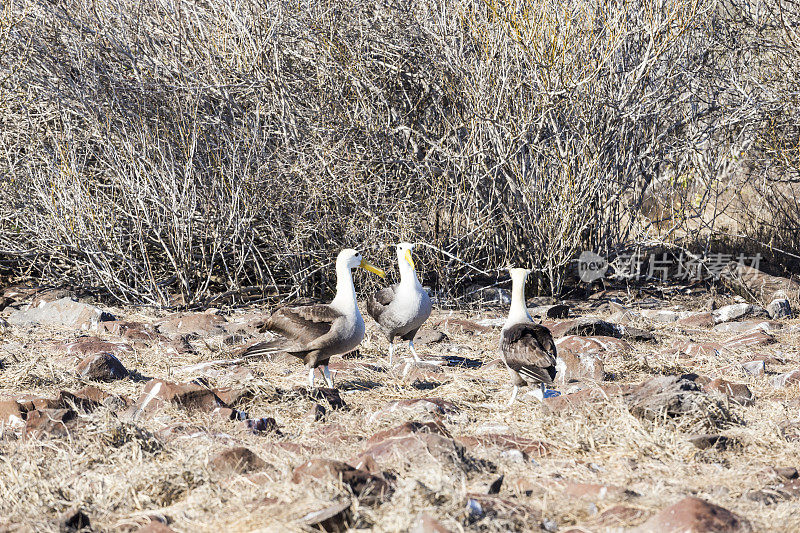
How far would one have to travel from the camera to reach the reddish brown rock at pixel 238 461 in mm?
3609

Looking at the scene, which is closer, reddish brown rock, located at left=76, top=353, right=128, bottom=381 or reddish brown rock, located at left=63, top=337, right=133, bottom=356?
reddish brown rock, located at left=76, top=353, right=128, bottom=381

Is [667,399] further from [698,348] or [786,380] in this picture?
[698,348]

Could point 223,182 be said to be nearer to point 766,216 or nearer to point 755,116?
point 755,116

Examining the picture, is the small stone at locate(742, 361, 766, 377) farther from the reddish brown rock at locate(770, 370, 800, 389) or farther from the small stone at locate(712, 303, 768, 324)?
the small stone at locate(712, 303, 768, 324)

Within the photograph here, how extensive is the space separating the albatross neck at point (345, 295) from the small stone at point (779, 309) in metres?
4.67

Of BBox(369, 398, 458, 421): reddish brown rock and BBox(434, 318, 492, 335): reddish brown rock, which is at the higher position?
BBox(369, 398, 458, 421): reddish brown rock

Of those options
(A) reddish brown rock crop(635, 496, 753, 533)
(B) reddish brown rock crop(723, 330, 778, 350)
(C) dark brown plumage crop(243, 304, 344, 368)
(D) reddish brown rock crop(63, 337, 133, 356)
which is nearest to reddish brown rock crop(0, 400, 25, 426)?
(C) dark brown plumage crop(243, 304, 344, 368)

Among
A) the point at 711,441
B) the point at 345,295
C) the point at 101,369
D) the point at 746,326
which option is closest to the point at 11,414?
the point at 101,369

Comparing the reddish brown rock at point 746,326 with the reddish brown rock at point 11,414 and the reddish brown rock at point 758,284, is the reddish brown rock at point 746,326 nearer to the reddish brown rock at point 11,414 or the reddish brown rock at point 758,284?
the reddish brown rock at point 758,284

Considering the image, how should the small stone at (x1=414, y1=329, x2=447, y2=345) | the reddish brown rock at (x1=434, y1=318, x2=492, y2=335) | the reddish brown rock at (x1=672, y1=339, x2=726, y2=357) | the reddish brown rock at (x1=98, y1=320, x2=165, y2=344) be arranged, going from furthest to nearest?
the reddish brown rock at (x1=434, y1=318, x2=492, y2=335) < the small stone at (x1=414, y1=329, x2=447, y2=345) < the reddish brown rock at (x1=98, y1=320, x2=165, y2=344) < the reddish brown rock at (x1=672, y1=339, x2=726, y2=357)

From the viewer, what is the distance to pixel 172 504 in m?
3.36

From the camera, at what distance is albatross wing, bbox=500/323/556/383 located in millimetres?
4930

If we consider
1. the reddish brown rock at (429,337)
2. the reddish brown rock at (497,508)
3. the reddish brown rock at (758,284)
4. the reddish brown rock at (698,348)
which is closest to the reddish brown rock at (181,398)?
the reddish brown rock at (497,508)

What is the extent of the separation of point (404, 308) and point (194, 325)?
2.49m
